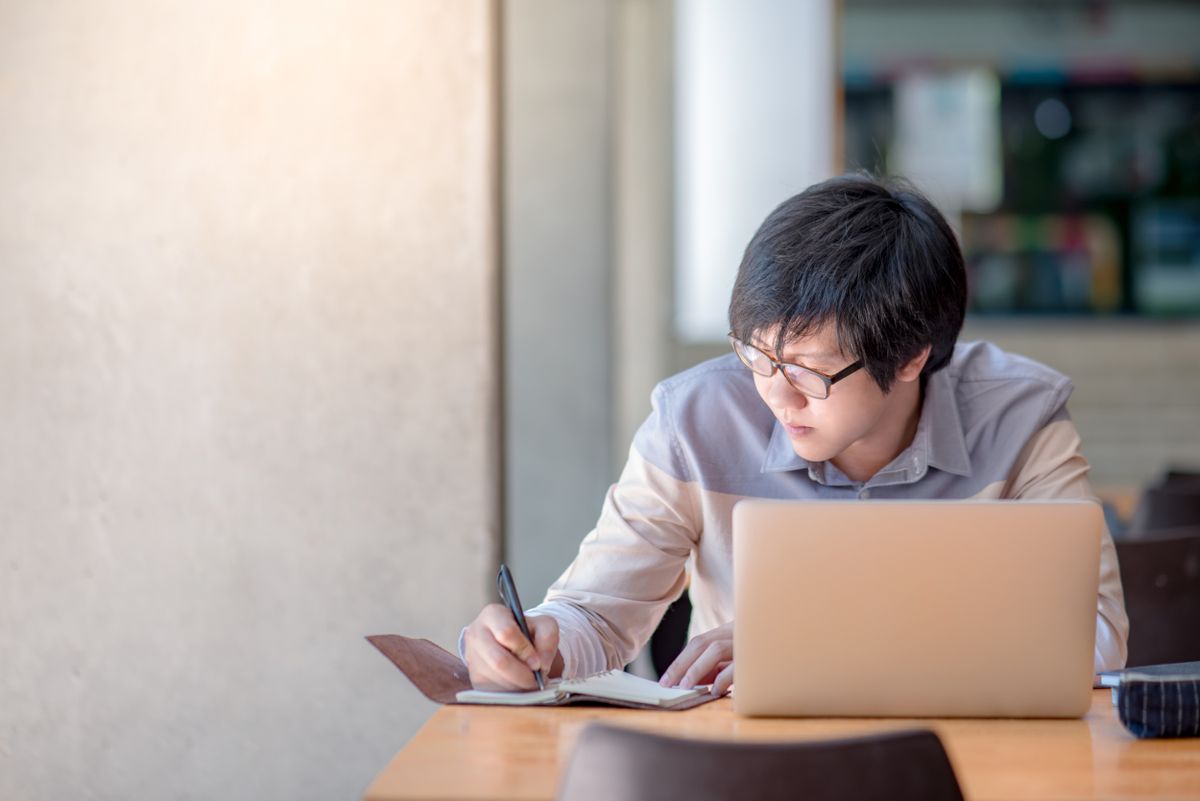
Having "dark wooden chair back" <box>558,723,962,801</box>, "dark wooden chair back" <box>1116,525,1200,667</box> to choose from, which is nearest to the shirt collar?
"dark wooden chair back" <box>1116,525,1200,667</box>

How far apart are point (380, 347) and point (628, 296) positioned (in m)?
5.09

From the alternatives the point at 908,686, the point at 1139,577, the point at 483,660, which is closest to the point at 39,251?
the point at 483,660

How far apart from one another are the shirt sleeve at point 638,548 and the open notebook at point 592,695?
330mm

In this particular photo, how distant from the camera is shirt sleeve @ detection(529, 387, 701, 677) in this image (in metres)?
1.98

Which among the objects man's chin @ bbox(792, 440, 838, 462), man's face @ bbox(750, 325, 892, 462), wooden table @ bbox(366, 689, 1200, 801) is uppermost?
man's face @ bbox(750, 325, 892, 462)

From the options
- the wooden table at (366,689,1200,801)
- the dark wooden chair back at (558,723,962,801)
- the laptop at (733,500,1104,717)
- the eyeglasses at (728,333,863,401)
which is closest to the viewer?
the dark wooden chair back at (558,723,962,801)

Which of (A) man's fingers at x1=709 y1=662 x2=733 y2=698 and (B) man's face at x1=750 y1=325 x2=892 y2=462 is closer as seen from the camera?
(A) man's fingers at x1=709 y1=662 x2=733 y2=698

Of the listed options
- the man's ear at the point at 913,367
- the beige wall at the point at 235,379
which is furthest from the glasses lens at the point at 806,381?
the beige wall at the point at 235,379

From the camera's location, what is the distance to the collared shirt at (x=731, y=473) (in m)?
1.96

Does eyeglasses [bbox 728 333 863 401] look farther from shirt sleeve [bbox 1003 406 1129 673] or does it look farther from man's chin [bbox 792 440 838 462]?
shirt sleeve [bbox 1003 406 1129 673]

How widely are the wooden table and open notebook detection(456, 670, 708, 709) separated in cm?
1

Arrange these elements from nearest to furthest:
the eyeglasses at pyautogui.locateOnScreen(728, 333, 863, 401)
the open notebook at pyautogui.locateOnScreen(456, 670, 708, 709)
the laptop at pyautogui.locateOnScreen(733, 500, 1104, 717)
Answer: the laptop at pyautogui.locateOnScreen(733, 500, 1104, 717)
the open notebook at pyautogui.locateOnScreen(456, 670, 708, 709)
the eyeglasses at pyautogui.locateOnScreen(728, 333, 863, 401)

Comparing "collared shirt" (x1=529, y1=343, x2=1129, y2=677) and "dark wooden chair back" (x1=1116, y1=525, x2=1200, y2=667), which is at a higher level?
"collared shirt" (x1=529, y1=343, x2=1129, y2=677)

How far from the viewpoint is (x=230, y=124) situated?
7.75 ft
